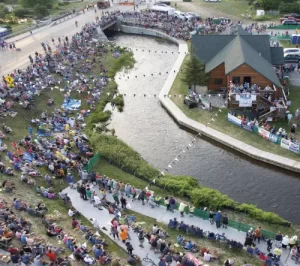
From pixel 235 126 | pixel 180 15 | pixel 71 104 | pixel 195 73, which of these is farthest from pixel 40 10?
pixel 235 126

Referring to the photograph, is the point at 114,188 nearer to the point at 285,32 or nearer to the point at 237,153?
the point at 237,153

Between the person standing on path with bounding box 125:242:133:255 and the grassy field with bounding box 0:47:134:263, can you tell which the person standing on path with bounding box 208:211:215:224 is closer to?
the person standing on path with bounding box 125:242:133:255

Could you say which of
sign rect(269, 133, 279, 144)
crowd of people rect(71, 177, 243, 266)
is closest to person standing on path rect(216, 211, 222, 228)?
crowd of people rect(71, 177, 243, 266)

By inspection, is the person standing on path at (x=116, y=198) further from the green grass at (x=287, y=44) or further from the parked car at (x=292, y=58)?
the green grass at (x=287, y=44)

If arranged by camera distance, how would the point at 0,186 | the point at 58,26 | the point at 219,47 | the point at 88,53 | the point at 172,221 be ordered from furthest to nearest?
the point at 58,26 → the point at 88,53 → the point at 219,47 → the point at 0,186 → the point at 172,221

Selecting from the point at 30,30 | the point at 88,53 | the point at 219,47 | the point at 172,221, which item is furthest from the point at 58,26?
the point at 172,221

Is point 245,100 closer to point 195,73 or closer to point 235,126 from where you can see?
point 235,126
